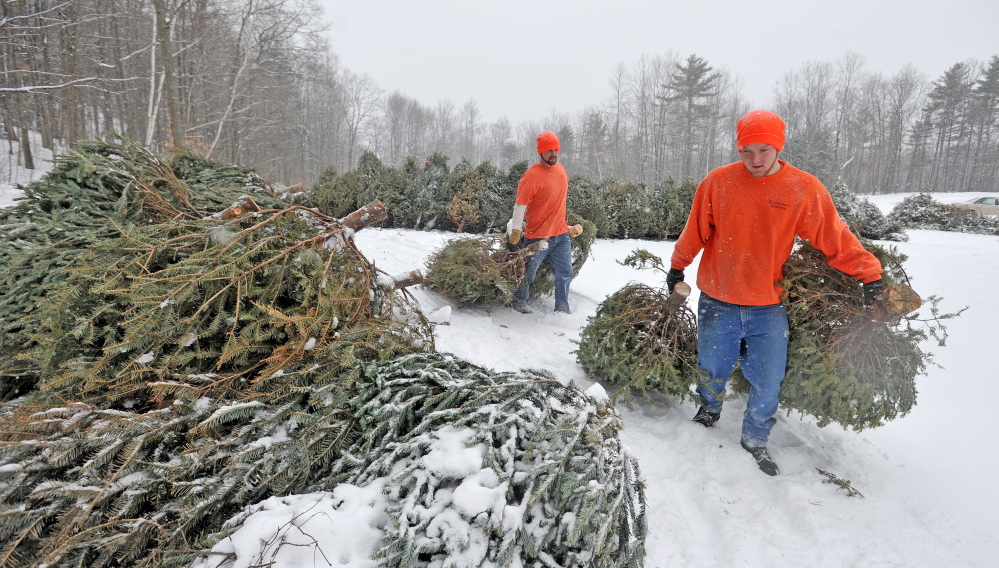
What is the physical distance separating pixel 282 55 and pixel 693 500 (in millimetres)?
23789

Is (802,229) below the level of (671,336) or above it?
above

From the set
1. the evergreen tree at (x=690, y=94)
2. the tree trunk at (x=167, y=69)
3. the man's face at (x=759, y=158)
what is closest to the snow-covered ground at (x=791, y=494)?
the man's face at (x=759, y=158)

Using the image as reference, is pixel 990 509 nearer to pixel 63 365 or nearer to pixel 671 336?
pixel 671 336

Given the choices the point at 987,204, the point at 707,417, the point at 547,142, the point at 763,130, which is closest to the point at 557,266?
the point at 547,142

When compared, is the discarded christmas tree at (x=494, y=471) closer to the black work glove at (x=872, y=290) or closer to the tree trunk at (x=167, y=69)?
the black work glove at (x=872, y=290)

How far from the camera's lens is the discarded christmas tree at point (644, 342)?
2.97m

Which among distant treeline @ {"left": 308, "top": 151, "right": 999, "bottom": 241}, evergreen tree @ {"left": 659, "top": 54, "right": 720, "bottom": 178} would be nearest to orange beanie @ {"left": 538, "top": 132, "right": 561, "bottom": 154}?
distant treeline @ {"left": 308, "top": 151, "right": 999, "bottom": 241}

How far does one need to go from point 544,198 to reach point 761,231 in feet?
8.88

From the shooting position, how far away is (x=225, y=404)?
63.2 inches

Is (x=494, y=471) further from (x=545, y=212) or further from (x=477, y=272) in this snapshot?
(x=545, y=212)

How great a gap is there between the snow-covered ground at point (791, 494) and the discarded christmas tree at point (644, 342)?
1.08ft

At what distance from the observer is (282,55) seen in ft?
63.3

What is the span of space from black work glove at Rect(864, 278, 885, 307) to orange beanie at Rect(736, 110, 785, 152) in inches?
37.3

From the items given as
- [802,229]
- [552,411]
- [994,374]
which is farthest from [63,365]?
[994,374]
